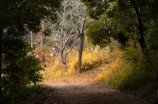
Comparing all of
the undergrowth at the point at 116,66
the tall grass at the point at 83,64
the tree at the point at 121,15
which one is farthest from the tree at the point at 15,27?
→ the tall grass at the point at 83,64

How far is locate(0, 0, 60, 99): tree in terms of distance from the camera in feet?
20.6

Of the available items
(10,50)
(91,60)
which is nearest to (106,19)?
(91,60)

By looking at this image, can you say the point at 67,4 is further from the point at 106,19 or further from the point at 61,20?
the point at 106,19

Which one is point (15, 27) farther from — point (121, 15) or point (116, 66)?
point (116, 66)

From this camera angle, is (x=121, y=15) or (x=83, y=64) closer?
(x=121, y=15)

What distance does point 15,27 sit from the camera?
6496 mm

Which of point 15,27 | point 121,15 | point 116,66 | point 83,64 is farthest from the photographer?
point 83,64

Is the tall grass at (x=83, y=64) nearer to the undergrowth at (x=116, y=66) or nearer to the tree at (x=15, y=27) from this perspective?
the undergrowth at (x=116, y=66)

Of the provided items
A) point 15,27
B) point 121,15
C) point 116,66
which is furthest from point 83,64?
point 15,27

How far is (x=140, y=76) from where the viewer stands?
959 cm

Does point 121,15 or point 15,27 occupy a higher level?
point 121,15

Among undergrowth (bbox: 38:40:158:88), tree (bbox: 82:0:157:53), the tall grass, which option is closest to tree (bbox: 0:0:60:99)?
tree (bbox: 82:0:157:53)

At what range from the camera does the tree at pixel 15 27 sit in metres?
6.27

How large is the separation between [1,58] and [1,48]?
1.88ft
